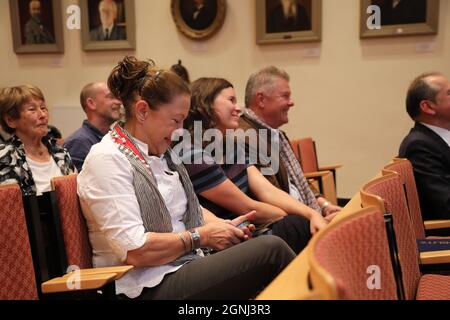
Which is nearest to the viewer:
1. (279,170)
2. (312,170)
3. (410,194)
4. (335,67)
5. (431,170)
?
(410,194)

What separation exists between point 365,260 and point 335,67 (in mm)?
4776

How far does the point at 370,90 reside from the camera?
5.76 meters

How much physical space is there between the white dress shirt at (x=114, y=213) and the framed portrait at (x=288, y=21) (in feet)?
13.5

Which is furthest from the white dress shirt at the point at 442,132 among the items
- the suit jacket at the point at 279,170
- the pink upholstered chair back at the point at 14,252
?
the pink upholstered chair back at the point at 14,252

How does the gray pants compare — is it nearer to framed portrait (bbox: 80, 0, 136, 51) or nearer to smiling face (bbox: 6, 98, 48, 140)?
smiling face (bbox: 6, 98, 48, 140)

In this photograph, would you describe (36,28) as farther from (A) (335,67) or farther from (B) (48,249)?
(B) (48,249)

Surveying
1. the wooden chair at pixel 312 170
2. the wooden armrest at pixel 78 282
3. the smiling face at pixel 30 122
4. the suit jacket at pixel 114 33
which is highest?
the suit jacket at pixel 114 33

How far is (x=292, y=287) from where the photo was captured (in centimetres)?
118

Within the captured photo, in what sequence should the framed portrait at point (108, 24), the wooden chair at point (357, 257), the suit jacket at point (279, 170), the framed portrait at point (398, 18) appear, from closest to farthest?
the wooden chair at point (357, 257) < the suit jacket at point (279, 170) < the framed portrait at point (398, 18) < the framed portrait at point (108, 24)

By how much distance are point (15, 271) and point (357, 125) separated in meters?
4.66

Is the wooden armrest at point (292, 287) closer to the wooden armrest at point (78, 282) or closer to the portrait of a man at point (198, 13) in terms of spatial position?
the wooden armrest at point (78, 282)

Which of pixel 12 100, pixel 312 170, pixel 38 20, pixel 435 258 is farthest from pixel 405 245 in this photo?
pixel 38 20

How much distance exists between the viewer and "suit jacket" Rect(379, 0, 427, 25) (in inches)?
213

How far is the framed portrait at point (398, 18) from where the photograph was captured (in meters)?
5.38
